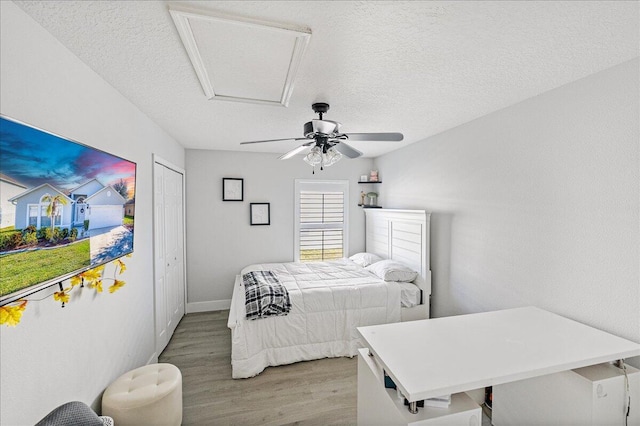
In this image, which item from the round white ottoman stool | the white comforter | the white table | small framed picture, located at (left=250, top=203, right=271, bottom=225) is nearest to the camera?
the white table

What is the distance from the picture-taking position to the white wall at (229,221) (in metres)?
4.28

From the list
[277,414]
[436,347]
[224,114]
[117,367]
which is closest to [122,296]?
[117,367]

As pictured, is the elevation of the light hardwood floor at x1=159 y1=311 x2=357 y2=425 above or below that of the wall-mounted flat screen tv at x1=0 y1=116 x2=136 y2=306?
below

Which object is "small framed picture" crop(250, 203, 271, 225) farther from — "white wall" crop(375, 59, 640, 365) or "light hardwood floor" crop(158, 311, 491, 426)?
"white wall" crop(375, 59, 640, 365)

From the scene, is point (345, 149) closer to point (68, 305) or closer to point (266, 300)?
point (266, 300)

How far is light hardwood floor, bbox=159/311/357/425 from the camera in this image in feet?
7.14

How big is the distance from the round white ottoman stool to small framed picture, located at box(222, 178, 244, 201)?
2.78 m

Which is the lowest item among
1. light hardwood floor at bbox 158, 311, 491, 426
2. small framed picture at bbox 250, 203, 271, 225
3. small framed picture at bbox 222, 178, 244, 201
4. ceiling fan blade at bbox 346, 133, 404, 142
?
light hardwood floor at bbox 158, 311, 491, 426

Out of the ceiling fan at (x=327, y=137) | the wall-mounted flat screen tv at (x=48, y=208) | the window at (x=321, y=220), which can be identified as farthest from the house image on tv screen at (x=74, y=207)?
the window at (x=321, y=220)

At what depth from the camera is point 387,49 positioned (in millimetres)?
1511

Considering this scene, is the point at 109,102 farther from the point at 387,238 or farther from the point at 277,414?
the point at 387,238

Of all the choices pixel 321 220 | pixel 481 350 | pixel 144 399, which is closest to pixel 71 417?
pixel 144 399

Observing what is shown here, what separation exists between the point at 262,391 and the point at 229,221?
2.58 m

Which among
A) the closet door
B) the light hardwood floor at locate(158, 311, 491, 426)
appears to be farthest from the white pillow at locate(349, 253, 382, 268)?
the closet door
